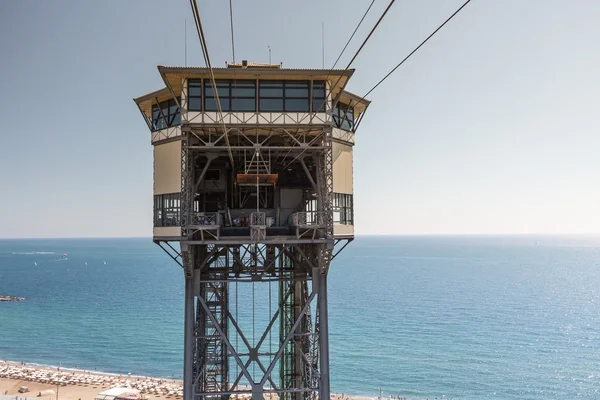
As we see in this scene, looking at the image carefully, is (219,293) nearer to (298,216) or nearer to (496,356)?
(298,216)

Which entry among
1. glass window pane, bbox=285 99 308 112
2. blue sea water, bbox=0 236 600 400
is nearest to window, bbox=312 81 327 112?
glass window pane, bbox=285 99 308 112

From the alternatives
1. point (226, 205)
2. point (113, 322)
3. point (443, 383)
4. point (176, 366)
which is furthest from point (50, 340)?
point (226, 205)

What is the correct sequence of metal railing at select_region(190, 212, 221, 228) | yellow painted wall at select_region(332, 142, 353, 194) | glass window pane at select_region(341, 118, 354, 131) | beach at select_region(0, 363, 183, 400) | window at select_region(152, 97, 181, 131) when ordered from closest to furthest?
metal railing at select_region(190, 212, 221, 228), window at select_region(152, 97, 181, 131), yellow painted wall at select_region(332, 142, 353, 194), glass window pane at select_region(341, 118, 354, 131), beach at select_region(0, 363, 183, 400)

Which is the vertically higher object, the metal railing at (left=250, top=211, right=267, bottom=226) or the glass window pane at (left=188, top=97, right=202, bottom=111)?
the glass window pane at (left=188, top=97, right=202, bottom=111)

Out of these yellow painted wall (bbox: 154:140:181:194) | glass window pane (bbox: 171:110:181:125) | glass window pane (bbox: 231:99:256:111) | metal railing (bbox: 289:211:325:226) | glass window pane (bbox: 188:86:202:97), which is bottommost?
metal railing (bbox: 289:211:325:226)

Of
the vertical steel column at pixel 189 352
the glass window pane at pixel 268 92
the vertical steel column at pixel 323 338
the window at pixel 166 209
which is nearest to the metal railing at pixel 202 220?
the window at pixel 166 209

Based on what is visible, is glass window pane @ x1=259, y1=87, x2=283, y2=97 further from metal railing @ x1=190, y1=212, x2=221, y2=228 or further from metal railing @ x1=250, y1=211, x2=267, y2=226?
metal railing @ x1=190, y1=212, x2=221, y2=228
